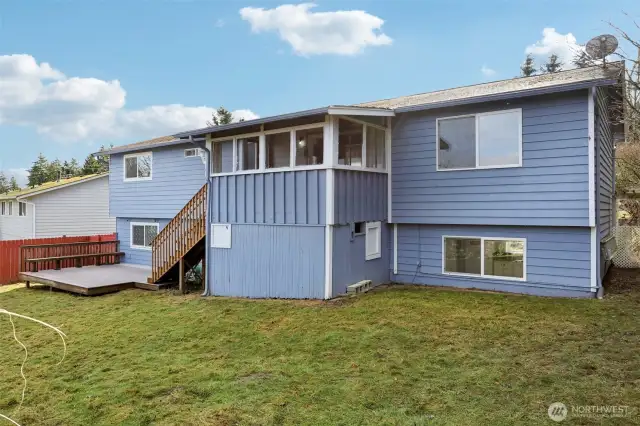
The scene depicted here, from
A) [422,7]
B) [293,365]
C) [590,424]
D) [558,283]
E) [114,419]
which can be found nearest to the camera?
[590,424]

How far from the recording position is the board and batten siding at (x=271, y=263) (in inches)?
306

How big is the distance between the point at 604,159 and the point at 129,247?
1465cm

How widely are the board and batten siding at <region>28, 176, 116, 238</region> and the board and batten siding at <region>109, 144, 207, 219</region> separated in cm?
629

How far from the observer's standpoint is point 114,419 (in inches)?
137

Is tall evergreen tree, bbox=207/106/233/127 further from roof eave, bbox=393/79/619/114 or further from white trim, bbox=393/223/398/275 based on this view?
roof eave, bbox=393/79/619/114

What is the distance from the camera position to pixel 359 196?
8.28 meters

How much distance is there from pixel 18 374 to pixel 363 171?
6.48 meters

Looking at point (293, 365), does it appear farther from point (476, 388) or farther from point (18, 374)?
point (18, 374)

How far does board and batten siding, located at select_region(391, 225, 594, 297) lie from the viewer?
7137mm

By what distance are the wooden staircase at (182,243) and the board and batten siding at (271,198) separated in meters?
0.65

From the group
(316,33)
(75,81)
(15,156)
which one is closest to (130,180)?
(316,33)

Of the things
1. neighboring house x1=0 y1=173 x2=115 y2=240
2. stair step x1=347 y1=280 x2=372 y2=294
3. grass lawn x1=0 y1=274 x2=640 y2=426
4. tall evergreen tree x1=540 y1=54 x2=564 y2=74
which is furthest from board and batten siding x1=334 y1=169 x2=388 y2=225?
tall evergreen tree x1=540 y1=54 x2=564 y2=74

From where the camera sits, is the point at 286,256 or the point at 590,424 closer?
the point at 590,424

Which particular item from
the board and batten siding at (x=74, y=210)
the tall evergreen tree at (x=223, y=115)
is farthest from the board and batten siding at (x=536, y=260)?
the tall evergreen tree at (x=223, y=115)
